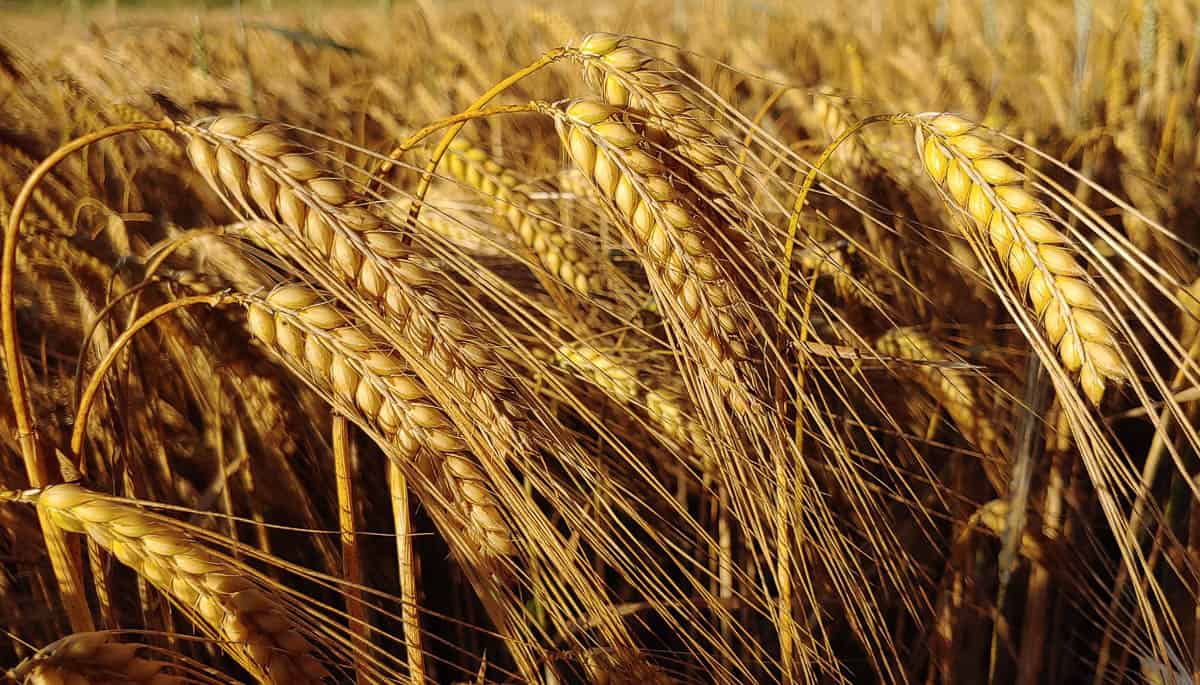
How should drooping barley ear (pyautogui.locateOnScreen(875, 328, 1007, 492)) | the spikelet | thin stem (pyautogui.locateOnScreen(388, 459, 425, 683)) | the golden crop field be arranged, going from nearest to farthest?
the golden crop field < thin stem (pyautogui.locateOnScreen(388, 459, 425, 683)) < the spikelet < drooping barley ear (pyautogui.locateOnScreen(875, 328, 1007, 492))

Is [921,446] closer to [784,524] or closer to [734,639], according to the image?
[734,639]

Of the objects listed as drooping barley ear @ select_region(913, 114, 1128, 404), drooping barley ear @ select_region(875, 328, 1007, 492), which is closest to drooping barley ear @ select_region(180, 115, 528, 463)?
drooping barley ear @ select_region(913, 114, 1128, 404)

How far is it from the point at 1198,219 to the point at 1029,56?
96.9 inches

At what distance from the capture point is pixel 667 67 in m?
0.73

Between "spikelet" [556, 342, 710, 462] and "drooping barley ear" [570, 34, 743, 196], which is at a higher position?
"drooping barley ear" [570, 34, 743, 196]

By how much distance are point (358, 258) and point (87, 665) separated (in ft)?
1.08

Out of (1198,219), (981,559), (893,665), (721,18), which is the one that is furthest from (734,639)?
(721,18)

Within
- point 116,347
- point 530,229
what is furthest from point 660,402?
point 116,347

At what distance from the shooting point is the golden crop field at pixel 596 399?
641 millimetres

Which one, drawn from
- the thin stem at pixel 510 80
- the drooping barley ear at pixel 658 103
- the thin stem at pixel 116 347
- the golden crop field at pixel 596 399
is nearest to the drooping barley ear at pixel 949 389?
the golden crop field at pixel 596 399

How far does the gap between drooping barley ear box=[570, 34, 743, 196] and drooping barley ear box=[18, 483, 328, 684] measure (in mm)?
464

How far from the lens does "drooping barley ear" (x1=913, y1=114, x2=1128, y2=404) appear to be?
597 millimetres

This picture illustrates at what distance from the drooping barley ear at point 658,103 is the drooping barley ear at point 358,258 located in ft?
0.72

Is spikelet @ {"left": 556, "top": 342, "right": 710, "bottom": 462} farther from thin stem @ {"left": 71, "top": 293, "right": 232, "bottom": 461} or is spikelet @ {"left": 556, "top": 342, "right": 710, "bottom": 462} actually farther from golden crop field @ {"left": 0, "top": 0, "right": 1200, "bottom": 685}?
thin stem @ {"left": 71, "top": 293, "right": 232, "bottom": 461}
